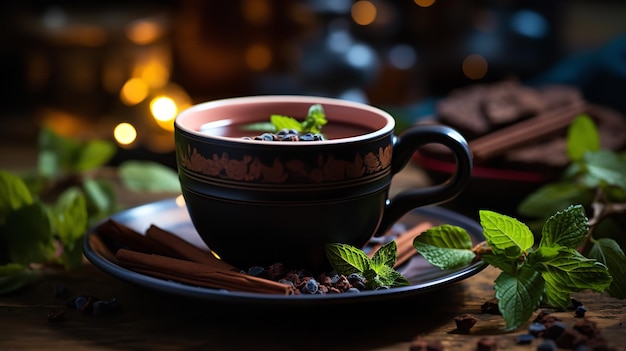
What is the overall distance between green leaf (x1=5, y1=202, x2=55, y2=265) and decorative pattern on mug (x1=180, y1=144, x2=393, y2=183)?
0.25 metres

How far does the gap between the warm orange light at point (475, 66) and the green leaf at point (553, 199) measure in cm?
118

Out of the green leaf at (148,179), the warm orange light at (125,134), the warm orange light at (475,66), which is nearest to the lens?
the green leaf at (148,179)

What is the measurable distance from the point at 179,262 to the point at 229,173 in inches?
4.2

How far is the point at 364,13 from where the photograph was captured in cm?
221

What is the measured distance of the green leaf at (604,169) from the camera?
1121 millimetres

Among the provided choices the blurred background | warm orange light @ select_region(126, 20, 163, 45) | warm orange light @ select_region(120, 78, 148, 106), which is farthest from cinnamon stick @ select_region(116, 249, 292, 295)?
warm orange light @ select_region(126, 20, 163, 45)

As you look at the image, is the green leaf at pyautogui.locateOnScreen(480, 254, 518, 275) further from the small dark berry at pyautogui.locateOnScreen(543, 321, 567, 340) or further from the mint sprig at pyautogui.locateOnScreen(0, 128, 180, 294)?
the mint sprig at pyautogui.locateOnScreen(0, 128, 180, 294)

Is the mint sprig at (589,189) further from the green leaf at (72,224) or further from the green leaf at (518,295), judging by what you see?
the green leaf at (72,224)

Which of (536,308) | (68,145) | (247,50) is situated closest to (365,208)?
(536,308)

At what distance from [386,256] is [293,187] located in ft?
0.40

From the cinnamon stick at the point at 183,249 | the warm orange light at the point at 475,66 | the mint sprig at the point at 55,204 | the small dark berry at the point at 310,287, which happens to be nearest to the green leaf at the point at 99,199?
the mint sprig at the point at 55,204

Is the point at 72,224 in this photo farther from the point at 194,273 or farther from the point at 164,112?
the point at 164,112

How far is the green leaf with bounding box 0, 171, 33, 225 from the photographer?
1.09 metres

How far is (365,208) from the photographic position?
93 cm
